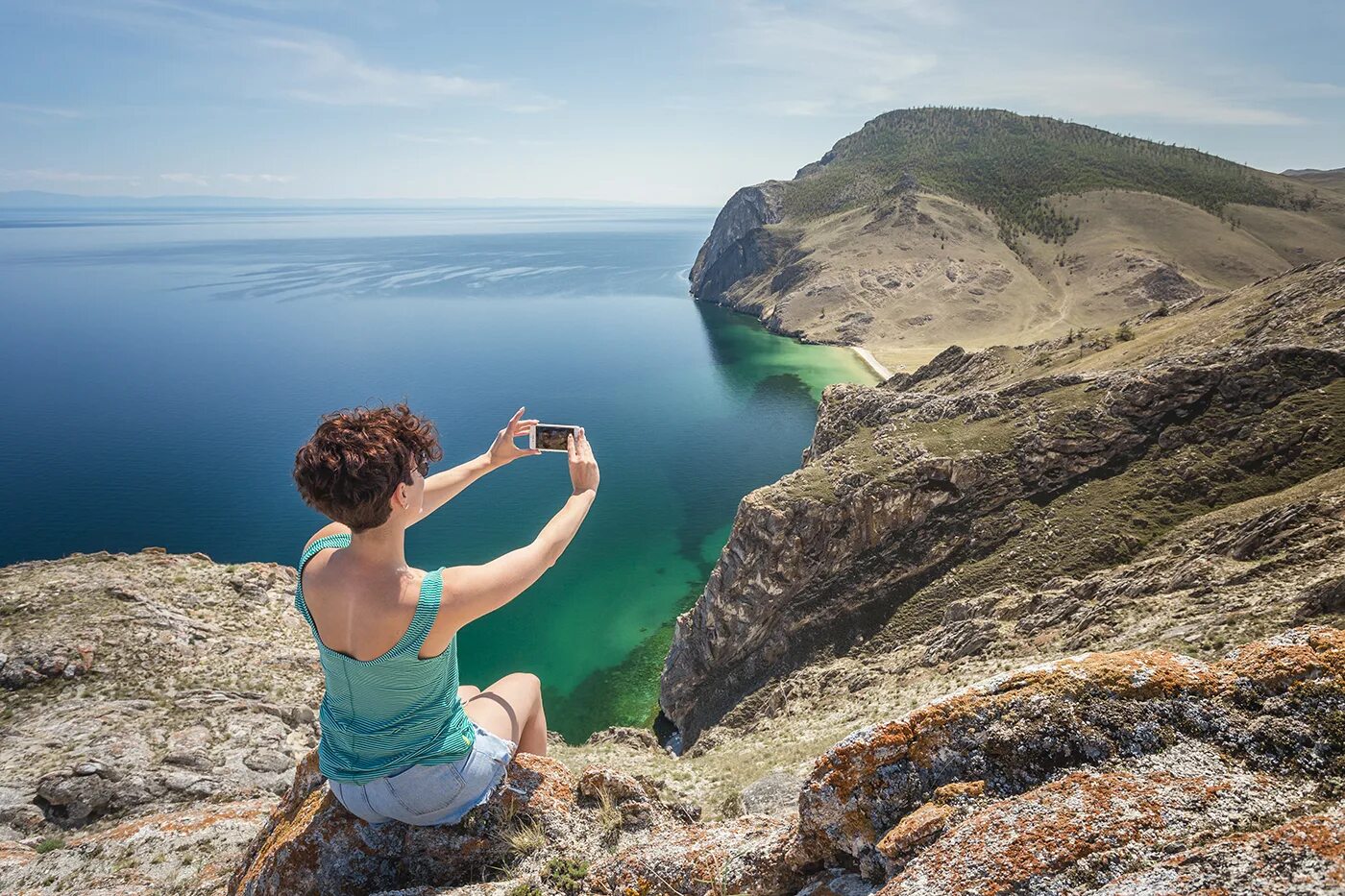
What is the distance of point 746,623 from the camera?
28.3 metres

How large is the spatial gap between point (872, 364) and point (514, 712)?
96156 mm

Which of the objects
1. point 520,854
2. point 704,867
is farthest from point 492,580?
point 704,867

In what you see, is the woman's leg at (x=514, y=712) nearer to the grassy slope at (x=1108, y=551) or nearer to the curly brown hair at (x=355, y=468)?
the curly brown hair at (x=355, y=468)

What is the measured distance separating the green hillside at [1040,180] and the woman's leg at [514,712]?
146318 millimetres

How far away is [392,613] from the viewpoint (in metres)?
3.88

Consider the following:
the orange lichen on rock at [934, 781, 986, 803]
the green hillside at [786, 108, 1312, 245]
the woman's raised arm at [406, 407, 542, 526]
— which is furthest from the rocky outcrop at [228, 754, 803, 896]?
the green hillside at [786, 108, 1312, 245]

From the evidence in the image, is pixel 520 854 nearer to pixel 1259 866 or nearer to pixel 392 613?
pixel 392 613

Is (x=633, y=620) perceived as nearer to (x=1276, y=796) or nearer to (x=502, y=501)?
(x=502, y=501)

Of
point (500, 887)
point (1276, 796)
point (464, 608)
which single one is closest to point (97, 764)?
point (500, 887)

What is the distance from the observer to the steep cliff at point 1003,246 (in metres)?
106

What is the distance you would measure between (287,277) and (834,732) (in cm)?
22702

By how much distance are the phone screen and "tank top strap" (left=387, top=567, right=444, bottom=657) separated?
6.45ft

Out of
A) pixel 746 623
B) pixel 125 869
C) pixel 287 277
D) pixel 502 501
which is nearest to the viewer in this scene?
pixel 125 869

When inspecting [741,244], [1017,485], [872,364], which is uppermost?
[741,244]
